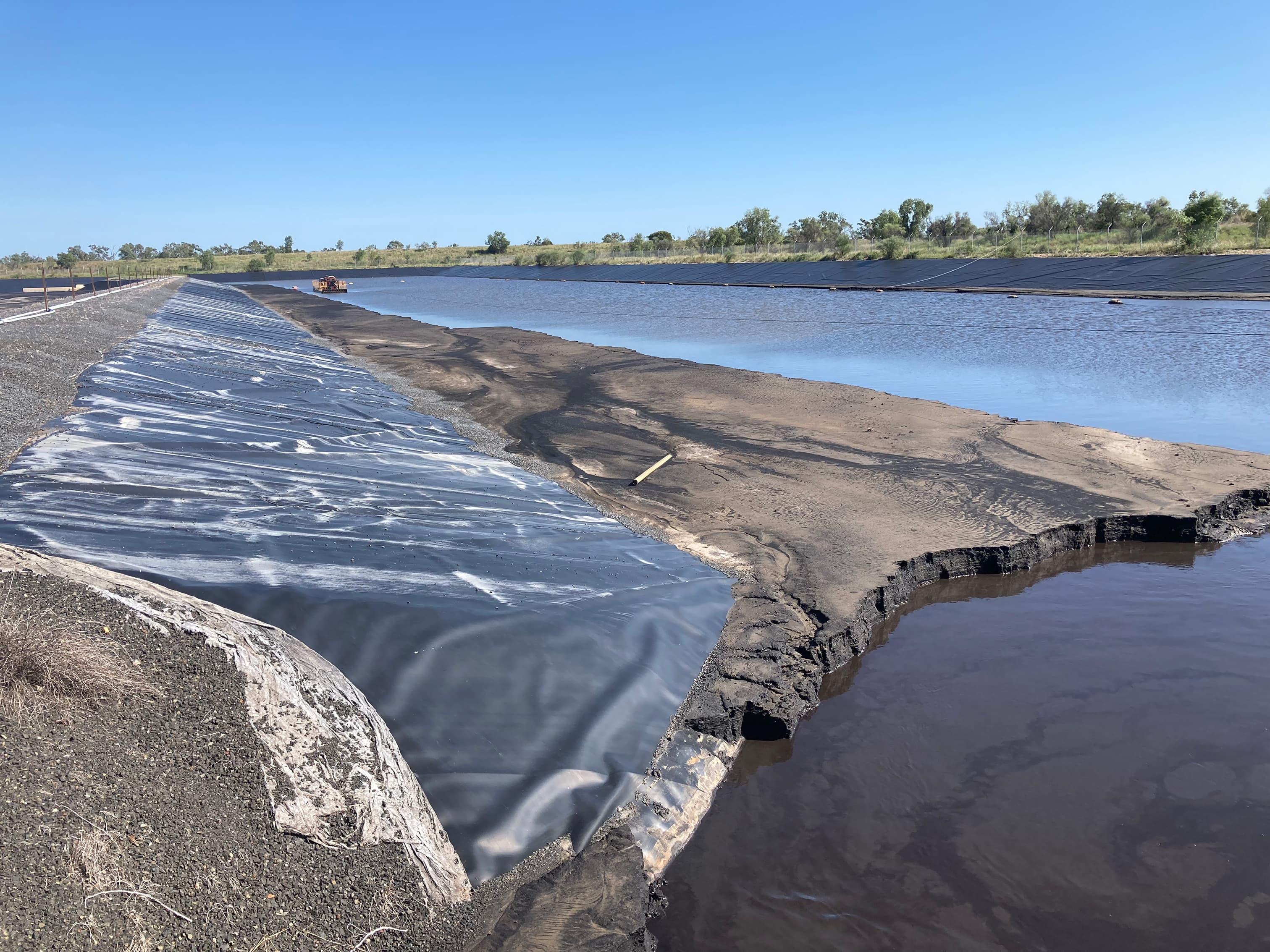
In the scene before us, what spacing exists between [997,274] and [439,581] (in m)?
45.0

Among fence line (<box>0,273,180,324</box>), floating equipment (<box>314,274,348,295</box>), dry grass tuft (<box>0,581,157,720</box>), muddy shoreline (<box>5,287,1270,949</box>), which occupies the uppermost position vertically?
floating equipment (<box>314,274,348,295</box>)

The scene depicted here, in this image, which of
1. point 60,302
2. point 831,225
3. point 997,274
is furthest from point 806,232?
point 60,302

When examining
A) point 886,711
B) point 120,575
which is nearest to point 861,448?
point 886,711

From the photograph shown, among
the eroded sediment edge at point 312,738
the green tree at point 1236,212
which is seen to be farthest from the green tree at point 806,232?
the eroded sediment edge at point 312,738

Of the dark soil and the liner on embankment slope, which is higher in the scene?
the liner on embankment slope

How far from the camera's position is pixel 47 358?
14.7 meters

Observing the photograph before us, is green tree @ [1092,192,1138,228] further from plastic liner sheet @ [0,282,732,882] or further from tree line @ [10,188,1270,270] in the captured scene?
plastic liner sheet @ [0,282,732,882]

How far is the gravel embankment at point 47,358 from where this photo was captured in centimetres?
1048

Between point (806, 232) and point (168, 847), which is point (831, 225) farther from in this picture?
point (168, 847)

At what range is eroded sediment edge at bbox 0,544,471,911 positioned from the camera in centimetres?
422

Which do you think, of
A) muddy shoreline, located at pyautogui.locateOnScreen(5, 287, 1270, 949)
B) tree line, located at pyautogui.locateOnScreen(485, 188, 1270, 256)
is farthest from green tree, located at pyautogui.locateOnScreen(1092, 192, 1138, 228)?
muddy shoreline, located at pyautogui.locateOnScreen(5, 287, 1270, 949)

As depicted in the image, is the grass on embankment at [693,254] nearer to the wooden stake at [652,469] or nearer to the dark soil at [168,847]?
the wooden stake at [652,469]

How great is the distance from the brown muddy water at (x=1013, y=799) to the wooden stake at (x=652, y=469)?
4.51 metres

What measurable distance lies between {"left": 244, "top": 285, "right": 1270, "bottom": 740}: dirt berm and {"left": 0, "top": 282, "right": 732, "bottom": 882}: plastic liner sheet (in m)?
0.61
